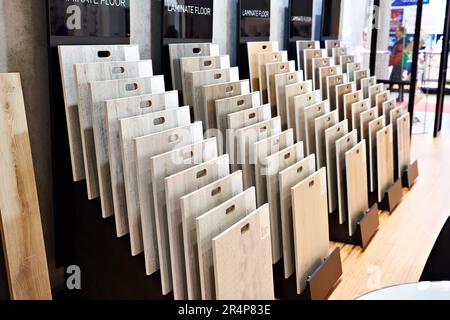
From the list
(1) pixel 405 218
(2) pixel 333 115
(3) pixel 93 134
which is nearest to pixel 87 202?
(3) pixel 93 134

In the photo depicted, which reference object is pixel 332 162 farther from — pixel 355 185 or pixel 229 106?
pixel 229 106

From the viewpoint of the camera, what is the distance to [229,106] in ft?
7.67

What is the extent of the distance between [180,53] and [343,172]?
1106mm

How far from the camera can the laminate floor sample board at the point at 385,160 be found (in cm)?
321

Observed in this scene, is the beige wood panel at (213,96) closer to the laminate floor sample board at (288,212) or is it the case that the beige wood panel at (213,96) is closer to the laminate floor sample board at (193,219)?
the laminate floor sample board at (288,212)

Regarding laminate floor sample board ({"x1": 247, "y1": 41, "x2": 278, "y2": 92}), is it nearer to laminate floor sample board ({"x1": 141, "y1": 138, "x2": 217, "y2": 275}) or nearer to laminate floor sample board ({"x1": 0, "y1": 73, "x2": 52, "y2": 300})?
laminate floor sample board ({"x1": 141, "y1": 138, "x2": 217, "y2": 275})

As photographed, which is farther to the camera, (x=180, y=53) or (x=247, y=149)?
(x=180, y=53)

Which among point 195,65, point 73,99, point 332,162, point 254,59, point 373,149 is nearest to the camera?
point 73,99

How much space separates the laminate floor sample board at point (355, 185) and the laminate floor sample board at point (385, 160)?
1.15 feet

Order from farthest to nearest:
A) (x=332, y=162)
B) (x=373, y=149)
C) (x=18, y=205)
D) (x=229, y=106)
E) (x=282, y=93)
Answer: (x=373, y=149) → (x=282, y=93) → (x=332, y=162) → (x=229, y=106) → (x=18, y=205)

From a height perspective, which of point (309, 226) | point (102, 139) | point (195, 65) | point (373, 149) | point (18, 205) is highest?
point (195, 65)

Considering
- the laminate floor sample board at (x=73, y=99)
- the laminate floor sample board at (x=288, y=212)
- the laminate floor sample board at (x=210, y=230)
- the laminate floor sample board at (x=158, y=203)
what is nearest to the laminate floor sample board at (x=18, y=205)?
the laminate floor sample board at (x=73, y=99)

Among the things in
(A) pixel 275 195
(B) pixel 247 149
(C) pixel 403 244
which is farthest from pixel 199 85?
(C) pixel 403 244
